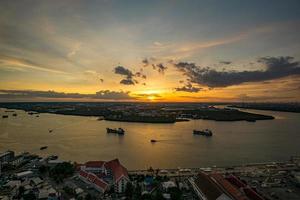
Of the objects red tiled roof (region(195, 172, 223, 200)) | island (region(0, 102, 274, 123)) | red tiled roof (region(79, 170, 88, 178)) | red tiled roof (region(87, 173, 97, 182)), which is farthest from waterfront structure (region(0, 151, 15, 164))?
island (region(0, 102, 274, 123))

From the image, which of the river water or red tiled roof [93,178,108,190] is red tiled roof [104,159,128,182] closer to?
red tiled roof [93,178,108,190]

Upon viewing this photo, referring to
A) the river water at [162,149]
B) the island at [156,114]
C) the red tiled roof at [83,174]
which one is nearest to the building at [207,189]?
the river water at [162,149]

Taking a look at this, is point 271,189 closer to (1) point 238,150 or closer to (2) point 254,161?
(2) point 254,161

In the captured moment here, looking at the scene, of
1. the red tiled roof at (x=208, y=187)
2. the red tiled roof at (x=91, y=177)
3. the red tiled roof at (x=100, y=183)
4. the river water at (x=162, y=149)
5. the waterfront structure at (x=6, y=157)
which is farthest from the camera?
the river water at (x=162, y=149)

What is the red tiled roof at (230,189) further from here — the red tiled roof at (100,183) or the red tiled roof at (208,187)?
the red tiled roof at (100,183)

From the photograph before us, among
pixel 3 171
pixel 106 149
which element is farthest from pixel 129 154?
pixel 3 171

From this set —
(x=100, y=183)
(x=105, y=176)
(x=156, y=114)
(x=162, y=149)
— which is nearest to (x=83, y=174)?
(x=105, y=176)

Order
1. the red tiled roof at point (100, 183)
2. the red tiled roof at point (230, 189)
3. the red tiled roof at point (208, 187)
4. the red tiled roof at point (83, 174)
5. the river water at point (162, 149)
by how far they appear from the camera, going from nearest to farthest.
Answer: the red tiled roof at point (230, 189)
the red tiled roof at point (208, 187)
the red tiled roof at point (100, 183)
the red tiled roof at point (83, 174)
the river water at point (162, 149)

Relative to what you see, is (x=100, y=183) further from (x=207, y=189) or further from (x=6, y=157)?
(x=6, y=157)

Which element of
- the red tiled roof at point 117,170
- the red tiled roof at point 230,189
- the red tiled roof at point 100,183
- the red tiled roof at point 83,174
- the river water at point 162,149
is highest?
the red tiled roof at point 117,170
